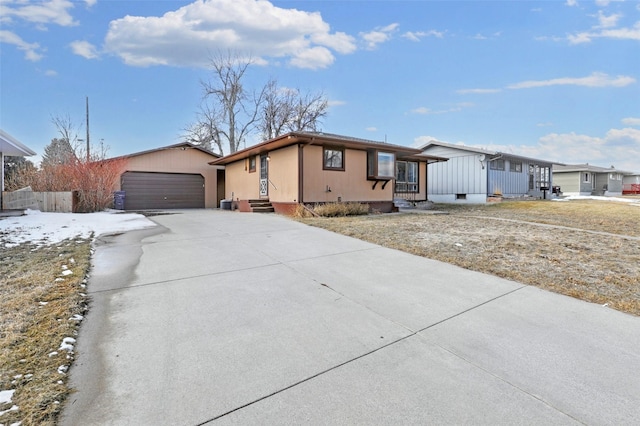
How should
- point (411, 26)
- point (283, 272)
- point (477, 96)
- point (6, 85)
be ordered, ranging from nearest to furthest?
1. point (283, 272)
2. point (411, 26)
3. point (6, 85)
4. point (477, 96)

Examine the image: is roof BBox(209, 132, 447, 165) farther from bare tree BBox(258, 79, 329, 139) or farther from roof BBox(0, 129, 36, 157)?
bare tree BBox(258, 79, 329, 139)

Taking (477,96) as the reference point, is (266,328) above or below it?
below

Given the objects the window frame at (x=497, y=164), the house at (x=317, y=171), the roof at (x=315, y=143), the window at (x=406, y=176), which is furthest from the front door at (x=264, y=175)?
the window frame at (x=497, y=164)

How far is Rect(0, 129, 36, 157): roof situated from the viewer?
33.2ft

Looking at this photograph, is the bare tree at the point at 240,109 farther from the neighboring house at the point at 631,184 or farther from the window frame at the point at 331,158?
the neighboring house at the point at 631,184

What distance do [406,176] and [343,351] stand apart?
15.1 meters

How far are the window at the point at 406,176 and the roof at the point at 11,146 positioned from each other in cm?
1556

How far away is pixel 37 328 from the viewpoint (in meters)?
2.58

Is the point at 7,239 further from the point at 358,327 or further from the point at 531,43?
the point at 531,43

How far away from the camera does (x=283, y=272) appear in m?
4.38

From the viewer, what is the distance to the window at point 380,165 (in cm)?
1296

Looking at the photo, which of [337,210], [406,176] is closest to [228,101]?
[406,176]

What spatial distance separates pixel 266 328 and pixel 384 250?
3.50m

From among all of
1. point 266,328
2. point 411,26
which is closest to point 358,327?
point 266,328
